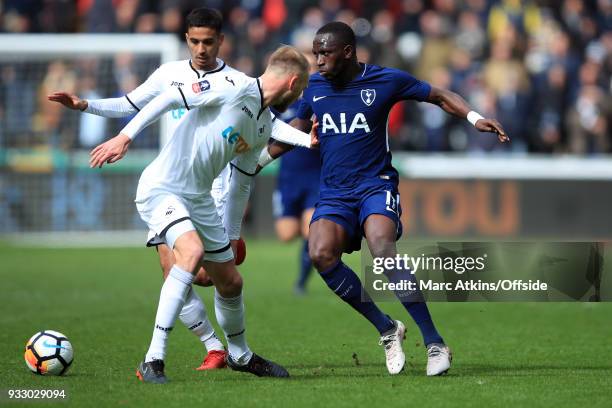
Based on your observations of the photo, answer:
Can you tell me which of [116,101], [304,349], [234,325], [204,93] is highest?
[204,93]

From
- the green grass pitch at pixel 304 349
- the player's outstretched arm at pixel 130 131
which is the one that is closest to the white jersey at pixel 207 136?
the player's outstretched arm at pixel 130 131

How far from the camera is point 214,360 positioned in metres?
8.47

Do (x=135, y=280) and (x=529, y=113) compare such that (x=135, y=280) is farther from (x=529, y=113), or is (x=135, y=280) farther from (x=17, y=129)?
(x=529, y=113)

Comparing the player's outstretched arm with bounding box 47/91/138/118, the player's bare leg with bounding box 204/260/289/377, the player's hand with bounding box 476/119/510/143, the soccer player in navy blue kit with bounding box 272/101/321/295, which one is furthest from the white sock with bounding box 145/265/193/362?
the soccer player in navy blue kit with bounding box 272/101/321/295

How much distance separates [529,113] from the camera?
70.5 feet

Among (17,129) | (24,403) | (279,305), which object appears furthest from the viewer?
(17,129)

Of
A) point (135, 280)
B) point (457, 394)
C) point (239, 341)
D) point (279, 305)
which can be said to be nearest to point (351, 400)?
point (457, 394)

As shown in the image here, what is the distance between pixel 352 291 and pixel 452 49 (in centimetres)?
1477

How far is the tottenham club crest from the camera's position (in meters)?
8.33

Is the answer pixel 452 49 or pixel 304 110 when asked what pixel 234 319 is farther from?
pixel 452 49

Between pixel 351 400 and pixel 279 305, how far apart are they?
234 inches

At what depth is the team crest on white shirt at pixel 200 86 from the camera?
7.36 m

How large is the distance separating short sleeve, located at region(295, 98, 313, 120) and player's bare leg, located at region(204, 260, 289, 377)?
144 centimetres

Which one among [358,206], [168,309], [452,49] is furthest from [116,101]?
[452,49]
